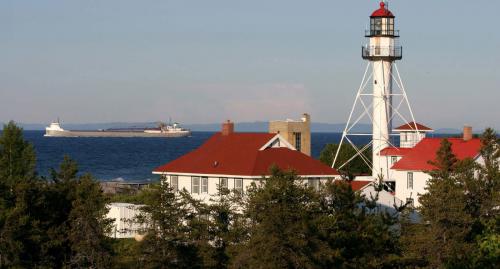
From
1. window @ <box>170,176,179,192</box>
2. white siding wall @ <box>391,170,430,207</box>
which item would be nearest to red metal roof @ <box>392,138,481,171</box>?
white siding wall @ <box>391,170,430,207</box>

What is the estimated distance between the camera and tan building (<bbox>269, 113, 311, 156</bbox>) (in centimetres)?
7531

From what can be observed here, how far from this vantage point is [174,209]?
41188 millimetres

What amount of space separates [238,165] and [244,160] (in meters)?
0.59

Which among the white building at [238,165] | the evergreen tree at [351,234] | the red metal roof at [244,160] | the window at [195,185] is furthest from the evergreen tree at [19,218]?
the window at [195,185]

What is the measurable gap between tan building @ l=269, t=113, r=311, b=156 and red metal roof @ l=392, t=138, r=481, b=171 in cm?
706

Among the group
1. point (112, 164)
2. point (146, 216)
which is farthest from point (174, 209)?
point (112, 164)

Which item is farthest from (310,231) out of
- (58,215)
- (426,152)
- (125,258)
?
(426,152)

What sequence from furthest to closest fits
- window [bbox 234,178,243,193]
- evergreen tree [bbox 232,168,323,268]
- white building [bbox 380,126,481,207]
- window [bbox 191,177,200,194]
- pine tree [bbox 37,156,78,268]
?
white building [bbox 380,126,481,207], window [bbox 191,177,200,194], window [bbox 234,178,243,193], pine tree [bbox 37,156,78,268], evergreen tree [bbox 232,168,323,268]

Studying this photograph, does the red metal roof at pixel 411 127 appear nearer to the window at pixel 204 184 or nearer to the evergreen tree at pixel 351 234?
the window at pixel 204 184

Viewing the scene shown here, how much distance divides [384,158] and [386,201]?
16.5 metres

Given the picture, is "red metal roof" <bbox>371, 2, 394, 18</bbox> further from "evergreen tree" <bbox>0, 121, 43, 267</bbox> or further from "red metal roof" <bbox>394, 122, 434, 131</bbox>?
"evergreen tree" <bbox>0, 121, 43, 267</bbox>

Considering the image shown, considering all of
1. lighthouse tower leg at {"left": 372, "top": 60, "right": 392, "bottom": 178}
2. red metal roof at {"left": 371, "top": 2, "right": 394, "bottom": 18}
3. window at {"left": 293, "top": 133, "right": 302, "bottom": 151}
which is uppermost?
red metal roof at {"left": 371, "top": 2, "right": 394, "bottom": 18}

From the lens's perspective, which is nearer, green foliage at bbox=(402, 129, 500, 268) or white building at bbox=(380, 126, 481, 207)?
green foliage at bbox=(402, 129, 500, 268)

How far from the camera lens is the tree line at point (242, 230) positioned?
38.2 metres
